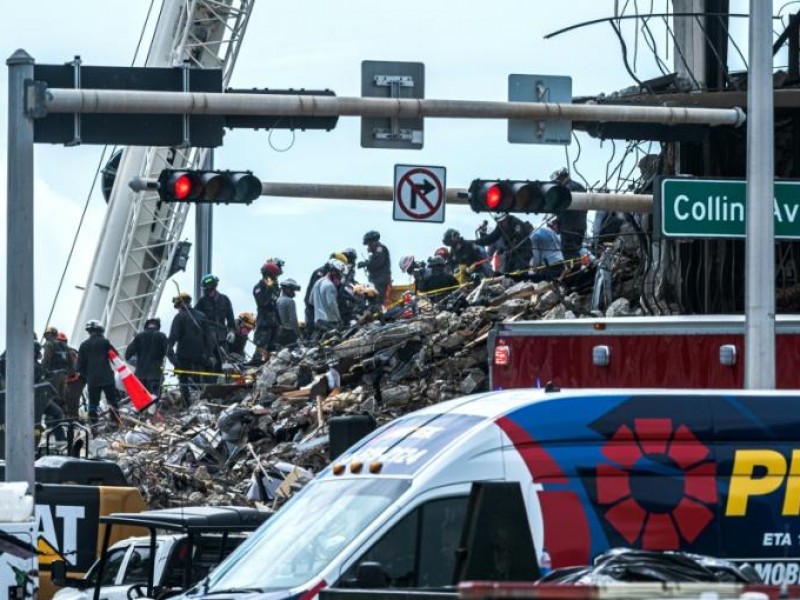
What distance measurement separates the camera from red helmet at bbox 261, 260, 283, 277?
114 ft

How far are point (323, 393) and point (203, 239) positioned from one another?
1360cm

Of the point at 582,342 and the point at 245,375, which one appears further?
the point at 245,375

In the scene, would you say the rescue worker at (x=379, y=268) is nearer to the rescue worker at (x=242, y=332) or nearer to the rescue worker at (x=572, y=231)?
the rescue worker at (x=242, y=332)

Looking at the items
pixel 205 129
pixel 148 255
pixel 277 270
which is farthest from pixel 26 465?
pixel 148 255

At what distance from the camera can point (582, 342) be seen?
1902 centimetres

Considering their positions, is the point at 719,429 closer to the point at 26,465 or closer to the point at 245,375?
the point at 26,465

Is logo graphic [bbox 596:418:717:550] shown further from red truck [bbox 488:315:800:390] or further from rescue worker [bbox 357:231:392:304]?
rescue worker [bbox 357:231:392:304]

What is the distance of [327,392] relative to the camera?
1164 inches

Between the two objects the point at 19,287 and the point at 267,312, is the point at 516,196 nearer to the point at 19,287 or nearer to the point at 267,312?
the point at 19,287

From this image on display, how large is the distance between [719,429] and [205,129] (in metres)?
8.30

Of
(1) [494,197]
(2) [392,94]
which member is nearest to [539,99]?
(2) [392,94]

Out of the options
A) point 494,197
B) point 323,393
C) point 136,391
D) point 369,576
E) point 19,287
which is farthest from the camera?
point 136,391

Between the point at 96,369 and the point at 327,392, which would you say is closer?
the point at 327,392

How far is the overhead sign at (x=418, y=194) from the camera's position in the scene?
79.7 ft
